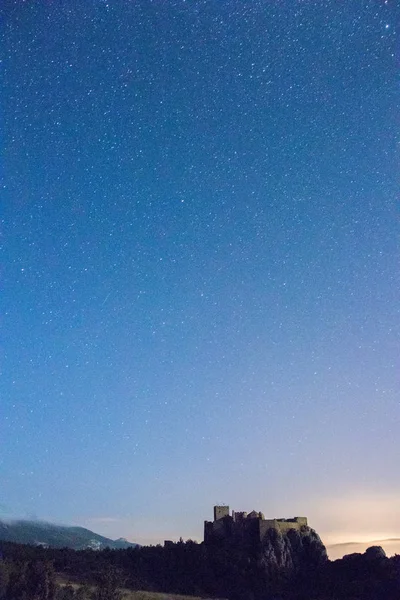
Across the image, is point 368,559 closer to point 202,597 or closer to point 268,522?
point 268,522

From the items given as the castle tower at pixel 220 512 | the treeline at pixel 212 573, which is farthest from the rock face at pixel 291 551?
the castle tower at pixel 220 512

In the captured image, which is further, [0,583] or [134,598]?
[134,598]

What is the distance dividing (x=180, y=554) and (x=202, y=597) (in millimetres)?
14486

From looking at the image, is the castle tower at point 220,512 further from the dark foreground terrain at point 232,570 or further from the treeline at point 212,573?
the treeline at point 212,573

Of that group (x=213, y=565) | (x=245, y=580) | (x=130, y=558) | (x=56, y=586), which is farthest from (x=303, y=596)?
(x=56, y=586)

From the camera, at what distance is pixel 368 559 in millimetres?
78438

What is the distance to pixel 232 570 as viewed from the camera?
77.9 metres

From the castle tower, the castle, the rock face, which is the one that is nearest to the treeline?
the rock face

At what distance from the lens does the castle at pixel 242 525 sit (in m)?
83.2

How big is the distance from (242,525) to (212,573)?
945 cm

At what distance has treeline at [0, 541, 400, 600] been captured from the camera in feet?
226

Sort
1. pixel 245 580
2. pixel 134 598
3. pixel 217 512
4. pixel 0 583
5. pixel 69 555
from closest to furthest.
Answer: pixel 0 583 < pixel 134 598 < pixel 245 580 < pixel 69 555 < pixel 217 512

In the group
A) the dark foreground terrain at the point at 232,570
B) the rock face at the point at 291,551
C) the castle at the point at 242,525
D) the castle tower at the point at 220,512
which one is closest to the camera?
the dark foreground terrain at the point at 232,570

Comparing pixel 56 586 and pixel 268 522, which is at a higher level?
pixel 268 522
